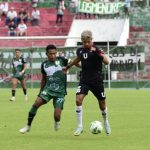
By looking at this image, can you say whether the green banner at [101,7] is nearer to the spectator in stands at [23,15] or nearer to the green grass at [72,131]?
the spectator in stands at [23,15]

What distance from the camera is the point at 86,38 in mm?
14922

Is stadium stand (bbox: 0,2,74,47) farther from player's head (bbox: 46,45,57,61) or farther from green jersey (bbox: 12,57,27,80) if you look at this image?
player's head (bbox: 46,45,57,61)

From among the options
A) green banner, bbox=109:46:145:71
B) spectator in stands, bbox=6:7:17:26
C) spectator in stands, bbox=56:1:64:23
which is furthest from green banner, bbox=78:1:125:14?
green banner, bbox=109:46:145:71

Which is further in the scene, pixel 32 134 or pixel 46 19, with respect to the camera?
pixel 46 19

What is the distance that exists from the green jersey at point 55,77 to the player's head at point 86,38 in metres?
0.91

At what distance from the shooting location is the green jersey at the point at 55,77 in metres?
15.7

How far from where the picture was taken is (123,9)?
50562mm

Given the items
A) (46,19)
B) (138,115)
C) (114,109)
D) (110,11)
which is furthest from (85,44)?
(46,19)

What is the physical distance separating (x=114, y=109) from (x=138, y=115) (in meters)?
3.02

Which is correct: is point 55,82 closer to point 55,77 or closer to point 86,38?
point 55,77

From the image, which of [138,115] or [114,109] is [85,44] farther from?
[114,109]

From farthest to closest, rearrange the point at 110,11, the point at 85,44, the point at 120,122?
the point at 110,11 → the point at 120,122 → the point at 85,44

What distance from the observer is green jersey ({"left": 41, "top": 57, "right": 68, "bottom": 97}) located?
15.7 meters

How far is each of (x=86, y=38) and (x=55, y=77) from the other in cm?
134
